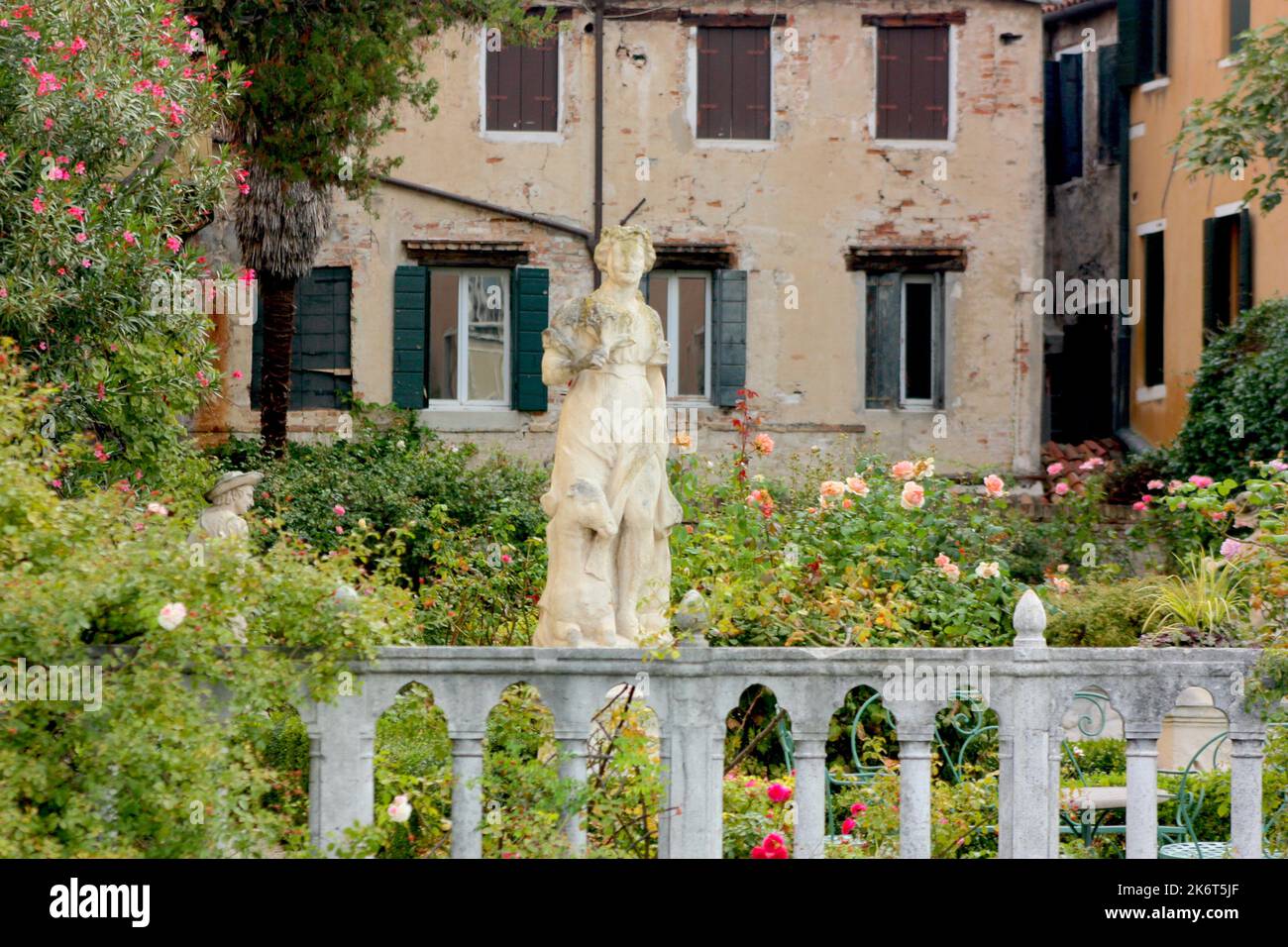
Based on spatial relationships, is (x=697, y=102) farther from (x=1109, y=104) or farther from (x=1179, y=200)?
(x=1179, y=200)

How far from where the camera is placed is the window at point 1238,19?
22109 mm

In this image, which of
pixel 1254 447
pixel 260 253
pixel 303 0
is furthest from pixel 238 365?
pixel 1254 447

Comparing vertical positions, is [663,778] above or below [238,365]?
below

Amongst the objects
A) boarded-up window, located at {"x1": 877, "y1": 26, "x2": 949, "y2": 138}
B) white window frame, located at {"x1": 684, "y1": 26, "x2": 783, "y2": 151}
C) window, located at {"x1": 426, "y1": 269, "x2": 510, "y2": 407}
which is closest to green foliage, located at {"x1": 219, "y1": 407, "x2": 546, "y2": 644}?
window, located at {"x1": 426, "y1": 269, "x2": 510, "y2": 407}

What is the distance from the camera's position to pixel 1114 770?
498 inches

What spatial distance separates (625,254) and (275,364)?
1225cm

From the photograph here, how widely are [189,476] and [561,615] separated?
524cm

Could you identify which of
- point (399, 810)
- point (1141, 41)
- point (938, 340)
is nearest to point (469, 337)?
point (938, 340)

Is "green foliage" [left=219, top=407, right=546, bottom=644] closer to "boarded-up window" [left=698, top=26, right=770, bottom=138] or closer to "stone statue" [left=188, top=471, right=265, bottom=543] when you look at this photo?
"stone statue" [left=188, top=471, right=265, bottom=543]

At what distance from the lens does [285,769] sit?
9219mm

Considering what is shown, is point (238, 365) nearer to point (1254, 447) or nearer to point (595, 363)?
point (1254, 447)

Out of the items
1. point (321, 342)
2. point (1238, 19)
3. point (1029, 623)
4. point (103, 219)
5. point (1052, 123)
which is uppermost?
point (1238, 19)

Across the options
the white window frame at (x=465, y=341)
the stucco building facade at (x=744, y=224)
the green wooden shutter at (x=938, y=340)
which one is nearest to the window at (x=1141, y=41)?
the stucco building facade at (x=744, y=224)

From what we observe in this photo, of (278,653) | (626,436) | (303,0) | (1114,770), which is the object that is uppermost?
(303,0)
